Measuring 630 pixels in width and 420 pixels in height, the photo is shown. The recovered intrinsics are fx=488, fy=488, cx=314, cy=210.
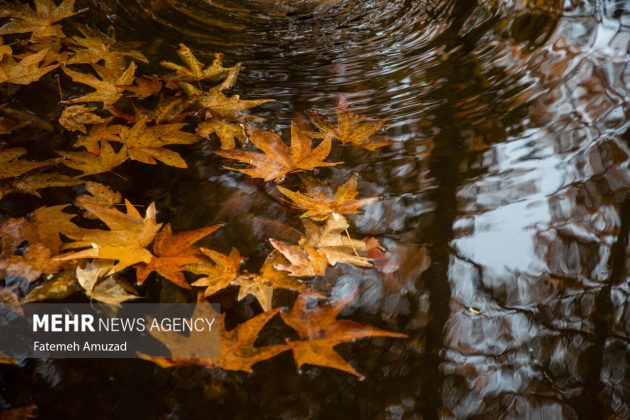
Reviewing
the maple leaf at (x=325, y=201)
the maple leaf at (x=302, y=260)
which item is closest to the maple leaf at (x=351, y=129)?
the maple leaf at (x=325, y=201)

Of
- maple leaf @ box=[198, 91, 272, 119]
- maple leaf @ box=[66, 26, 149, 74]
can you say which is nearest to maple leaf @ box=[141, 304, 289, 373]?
maple leaf @ box=[198, 91, 272, 119]

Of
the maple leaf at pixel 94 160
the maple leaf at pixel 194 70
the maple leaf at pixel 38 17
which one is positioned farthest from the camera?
the maple leaf at pixel 38 17

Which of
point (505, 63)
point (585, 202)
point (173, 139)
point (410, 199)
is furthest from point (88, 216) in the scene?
point (505, 63)

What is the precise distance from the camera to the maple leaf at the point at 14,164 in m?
1.53

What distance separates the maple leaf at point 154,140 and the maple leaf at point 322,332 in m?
0.64

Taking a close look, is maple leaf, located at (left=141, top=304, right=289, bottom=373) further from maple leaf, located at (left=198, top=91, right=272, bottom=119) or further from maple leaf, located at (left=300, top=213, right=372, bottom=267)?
maple leaf, located at (left=198, top=91, right=272, bottom=119)

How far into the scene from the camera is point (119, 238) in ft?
Answer: 4.26

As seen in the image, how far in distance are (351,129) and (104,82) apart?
985mm

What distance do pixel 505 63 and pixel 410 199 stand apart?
37.1 inches

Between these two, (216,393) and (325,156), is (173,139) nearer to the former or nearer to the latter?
(325,156)

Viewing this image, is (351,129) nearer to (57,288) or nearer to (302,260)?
(302,260)

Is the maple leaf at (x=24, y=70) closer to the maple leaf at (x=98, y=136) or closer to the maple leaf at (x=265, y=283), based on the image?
the maple leaf at (x=98, y=136)

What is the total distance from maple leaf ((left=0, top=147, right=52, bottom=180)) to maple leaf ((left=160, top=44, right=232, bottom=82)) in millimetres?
657

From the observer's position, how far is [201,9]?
2.84 metres
